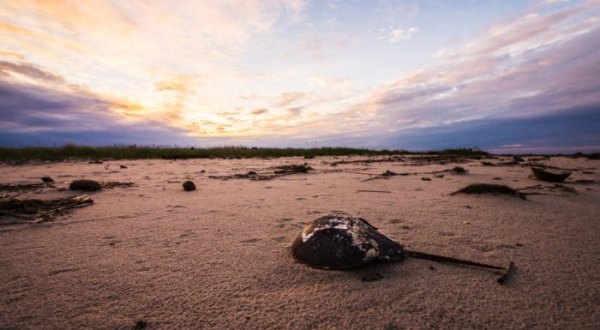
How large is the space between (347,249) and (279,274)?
352 millimetres

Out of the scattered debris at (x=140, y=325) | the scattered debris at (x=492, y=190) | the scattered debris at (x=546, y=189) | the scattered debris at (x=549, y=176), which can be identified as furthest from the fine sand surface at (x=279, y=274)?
the scattered debris at (x=549, y=176)

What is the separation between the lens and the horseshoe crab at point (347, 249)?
1.49 metres

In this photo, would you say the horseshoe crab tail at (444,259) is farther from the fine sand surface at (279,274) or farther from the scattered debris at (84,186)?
the scattered debris at (84,186)

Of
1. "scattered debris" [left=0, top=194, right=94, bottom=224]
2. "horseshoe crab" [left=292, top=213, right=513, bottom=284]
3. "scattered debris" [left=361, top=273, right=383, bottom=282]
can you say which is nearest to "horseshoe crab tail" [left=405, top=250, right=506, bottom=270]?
"horseshoe crab" [left=292, top=213, right=513, bottom=284]

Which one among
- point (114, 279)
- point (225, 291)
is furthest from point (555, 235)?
point (114, 279)

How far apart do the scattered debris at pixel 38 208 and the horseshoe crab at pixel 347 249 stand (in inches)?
85.8

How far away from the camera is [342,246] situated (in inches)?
60.6

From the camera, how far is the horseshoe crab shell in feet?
4.90

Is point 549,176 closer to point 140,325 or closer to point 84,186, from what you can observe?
point 140,325

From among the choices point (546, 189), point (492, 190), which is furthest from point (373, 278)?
point (546, 189)

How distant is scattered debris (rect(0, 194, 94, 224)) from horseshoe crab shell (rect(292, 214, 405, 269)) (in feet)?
7.13

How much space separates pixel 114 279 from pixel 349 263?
1087mm

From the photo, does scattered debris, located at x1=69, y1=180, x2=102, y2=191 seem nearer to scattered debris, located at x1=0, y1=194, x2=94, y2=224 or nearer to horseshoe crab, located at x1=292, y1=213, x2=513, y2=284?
scattered debris, located at x1=0, y1=194, x2=94, y2=224

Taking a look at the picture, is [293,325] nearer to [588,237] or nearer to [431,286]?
[431,286]
